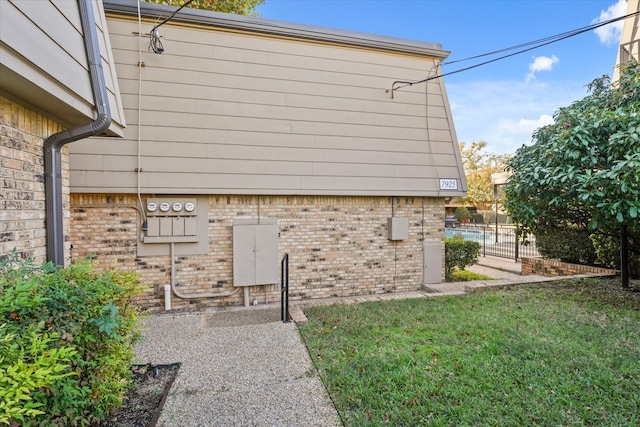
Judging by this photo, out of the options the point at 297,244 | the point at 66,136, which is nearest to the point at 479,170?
the point at 297,244

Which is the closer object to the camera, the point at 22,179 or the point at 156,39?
the point at 22,179

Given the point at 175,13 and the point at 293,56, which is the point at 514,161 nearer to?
the point at 293,56

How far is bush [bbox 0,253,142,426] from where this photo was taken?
136 centimetres

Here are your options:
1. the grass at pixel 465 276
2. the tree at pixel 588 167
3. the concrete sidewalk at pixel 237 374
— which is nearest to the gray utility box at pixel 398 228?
the tree at pixel 588 167

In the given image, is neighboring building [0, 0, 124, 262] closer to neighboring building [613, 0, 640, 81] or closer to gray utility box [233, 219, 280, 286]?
gray utility box [233, 219, 280, 286]

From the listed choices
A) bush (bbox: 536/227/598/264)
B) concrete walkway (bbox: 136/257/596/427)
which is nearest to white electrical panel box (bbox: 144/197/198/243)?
concrete walkway (bbox: 136/257/596/427)

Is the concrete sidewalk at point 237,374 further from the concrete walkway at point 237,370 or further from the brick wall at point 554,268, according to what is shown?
the brick wall at point 554,268

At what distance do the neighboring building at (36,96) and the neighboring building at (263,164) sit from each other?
210 cm

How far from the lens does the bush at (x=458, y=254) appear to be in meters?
8.46

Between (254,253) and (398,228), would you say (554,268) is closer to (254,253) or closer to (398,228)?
(398,228)

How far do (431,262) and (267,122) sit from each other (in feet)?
14.6

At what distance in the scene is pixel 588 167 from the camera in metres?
4.97

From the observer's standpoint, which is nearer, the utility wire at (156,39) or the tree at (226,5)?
the utility wire at (156,39)

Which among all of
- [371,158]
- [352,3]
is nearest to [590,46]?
[352,3]
